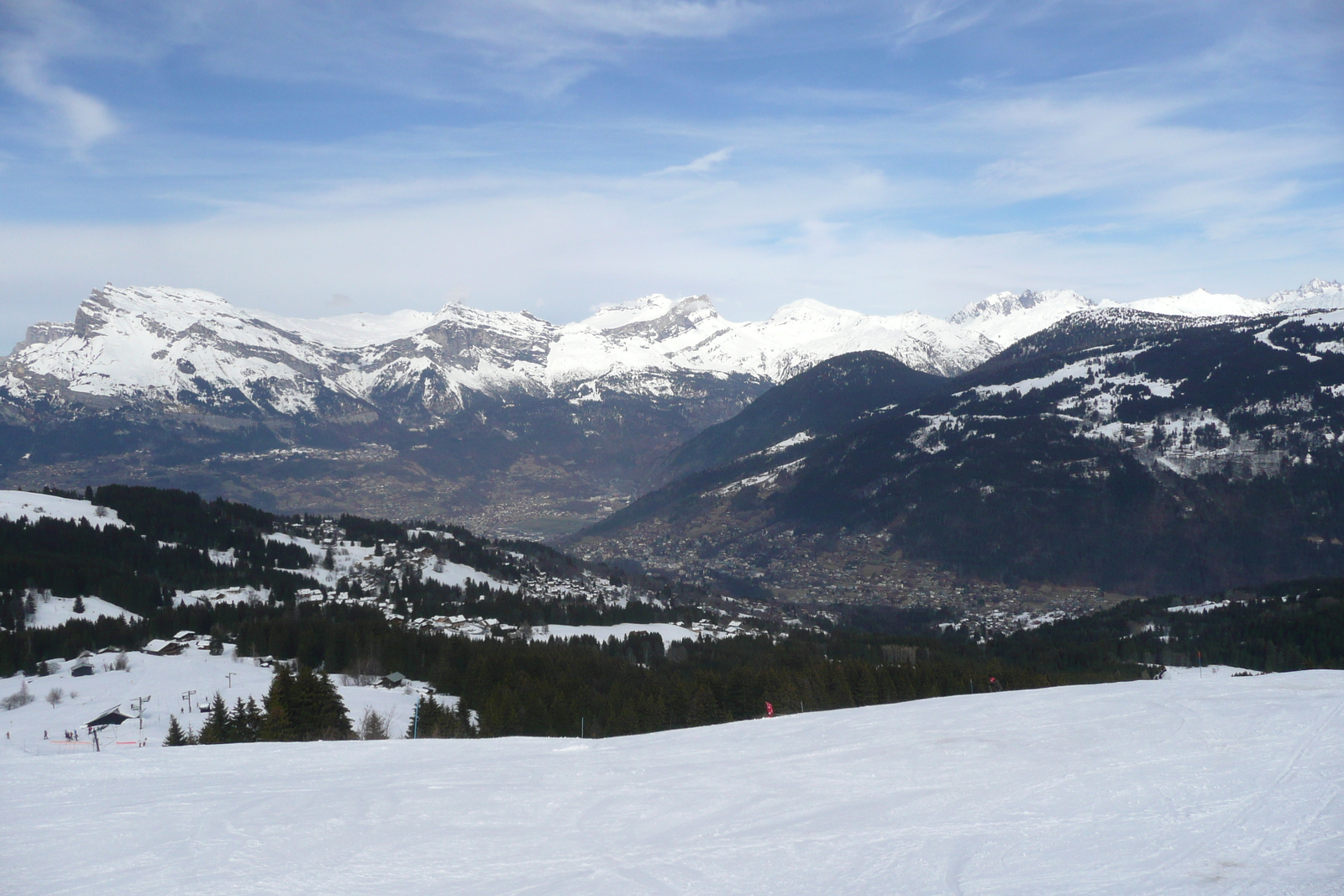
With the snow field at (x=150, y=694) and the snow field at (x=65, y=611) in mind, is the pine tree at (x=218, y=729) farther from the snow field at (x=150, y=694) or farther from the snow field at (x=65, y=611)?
the snow field at (x=65, y=611)

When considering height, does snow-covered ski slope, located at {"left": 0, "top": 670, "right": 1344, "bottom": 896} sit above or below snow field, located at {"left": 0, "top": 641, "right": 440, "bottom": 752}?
above

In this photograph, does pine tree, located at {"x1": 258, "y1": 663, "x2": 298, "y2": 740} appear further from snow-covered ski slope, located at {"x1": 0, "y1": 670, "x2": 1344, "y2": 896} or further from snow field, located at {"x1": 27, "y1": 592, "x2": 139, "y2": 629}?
snow field, located at {"x1": 27, "y1": 592, "x2": 139, "y2": 629}

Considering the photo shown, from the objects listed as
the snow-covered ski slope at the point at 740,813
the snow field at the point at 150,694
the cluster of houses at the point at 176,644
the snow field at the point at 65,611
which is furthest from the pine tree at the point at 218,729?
the snow field at the point at 65,611

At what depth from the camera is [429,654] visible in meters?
120

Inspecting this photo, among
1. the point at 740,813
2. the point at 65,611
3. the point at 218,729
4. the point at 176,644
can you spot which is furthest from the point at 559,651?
the point at 740,813

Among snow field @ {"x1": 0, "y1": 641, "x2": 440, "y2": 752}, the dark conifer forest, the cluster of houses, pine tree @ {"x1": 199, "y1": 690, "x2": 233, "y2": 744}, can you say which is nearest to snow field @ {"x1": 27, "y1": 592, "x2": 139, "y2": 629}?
the dark conifer forest

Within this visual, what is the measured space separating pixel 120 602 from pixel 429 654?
7289cm

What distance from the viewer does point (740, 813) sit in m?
24.7

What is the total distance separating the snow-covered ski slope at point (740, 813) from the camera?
62.2 ft

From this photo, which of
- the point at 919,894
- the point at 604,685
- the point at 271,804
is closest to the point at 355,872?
the point at 271,804

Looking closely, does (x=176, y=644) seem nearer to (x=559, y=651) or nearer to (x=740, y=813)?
(x=559, y=651)

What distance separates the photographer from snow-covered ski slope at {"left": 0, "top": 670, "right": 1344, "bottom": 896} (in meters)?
19.0

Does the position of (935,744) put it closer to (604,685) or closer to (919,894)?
(919,894)

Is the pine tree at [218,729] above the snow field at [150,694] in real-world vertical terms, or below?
above
